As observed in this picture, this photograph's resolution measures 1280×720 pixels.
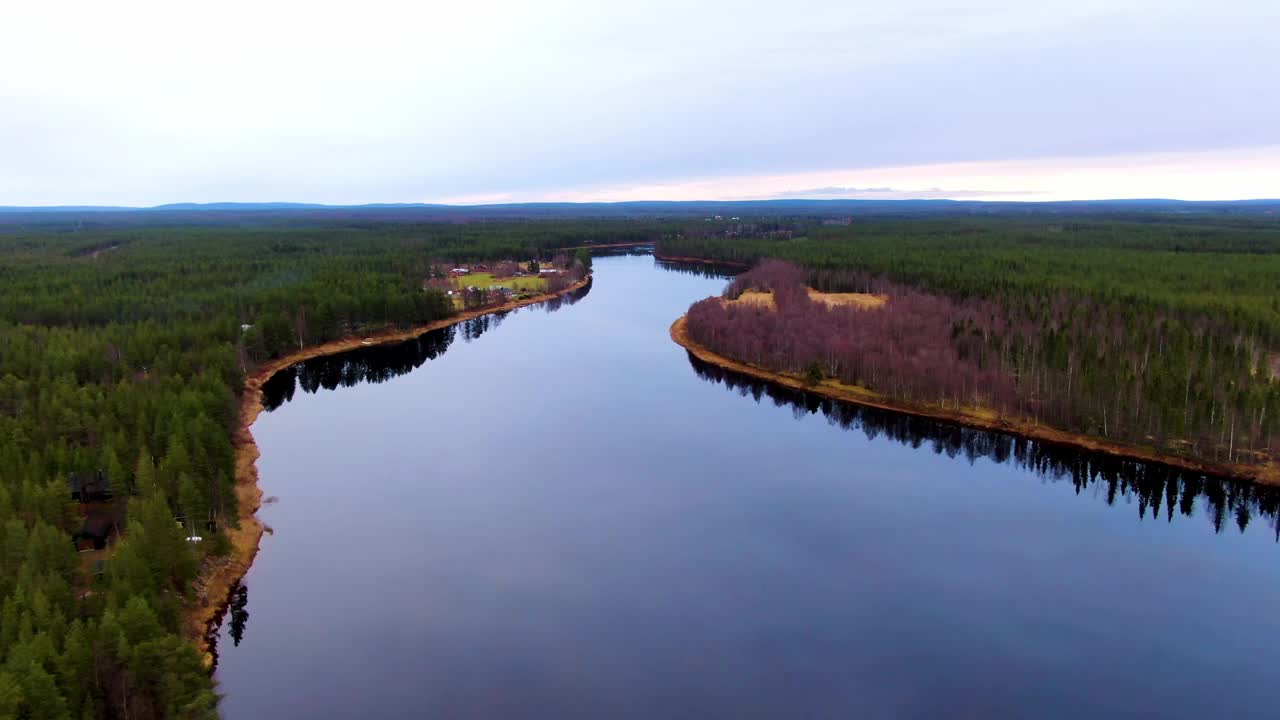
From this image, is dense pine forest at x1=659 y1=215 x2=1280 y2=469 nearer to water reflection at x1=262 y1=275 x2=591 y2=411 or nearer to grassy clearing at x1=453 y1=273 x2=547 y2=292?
water reflection at x1=262 y1=275 x2=591 y2=411

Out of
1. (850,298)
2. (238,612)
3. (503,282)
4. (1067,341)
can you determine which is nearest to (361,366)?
(238,612)

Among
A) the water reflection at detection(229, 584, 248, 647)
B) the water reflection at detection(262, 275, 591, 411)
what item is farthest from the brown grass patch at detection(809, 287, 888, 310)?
the water reflection at detection(229, 584, 248, 647)

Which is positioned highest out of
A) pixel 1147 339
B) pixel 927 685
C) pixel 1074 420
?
pixel 1147 339

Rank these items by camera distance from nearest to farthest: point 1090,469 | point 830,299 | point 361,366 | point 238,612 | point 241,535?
point 238,612
point 241,535
point 1090,469
point 361,366
point 830,299

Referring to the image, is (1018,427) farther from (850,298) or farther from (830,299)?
(830,299)

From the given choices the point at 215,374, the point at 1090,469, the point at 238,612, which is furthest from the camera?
the point at 215,374

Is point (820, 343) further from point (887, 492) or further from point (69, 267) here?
point (69, 267)

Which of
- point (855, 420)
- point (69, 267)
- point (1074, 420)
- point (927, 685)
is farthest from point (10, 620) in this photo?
point (69, 267)
